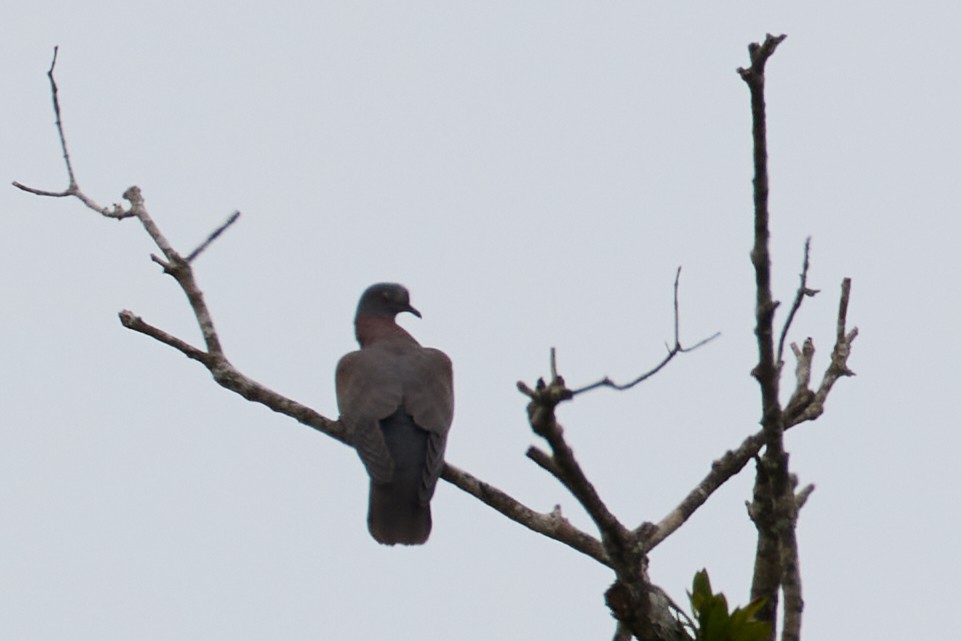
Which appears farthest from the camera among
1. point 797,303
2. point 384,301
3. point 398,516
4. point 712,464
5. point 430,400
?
point 384,301

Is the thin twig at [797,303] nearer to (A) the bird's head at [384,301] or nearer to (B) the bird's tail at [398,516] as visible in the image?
(B) the bird's tail at [398,516]

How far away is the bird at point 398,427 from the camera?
6.73 metres

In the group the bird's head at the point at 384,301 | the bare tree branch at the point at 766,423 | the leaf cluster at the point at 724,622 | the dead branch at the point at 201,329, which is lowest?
the leaf cluster at the point at 724,622

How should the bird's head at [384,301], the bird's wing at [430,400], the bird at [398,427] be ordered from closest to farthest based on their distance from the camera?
the bird's wing at [430,400]
the bird at [398,427]
the bird's head at [384,301]

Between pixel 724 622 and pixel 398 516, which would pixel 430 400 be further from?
pixel 724 622

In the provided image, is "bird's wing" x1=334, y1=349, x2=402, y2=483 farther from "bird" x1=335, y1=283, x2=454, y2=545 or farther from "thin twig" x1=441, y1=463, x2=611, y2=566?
"thin twig" x1=441, y1=463, x2=611, y2=566

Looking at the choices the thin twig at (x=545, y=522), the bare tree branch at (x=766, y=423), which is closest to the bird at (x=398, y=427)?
the thin twig at (x=545, y=522)

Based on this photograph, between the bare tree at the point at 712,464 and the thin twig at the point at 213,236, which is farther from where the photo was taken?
the thin twig at the point at 213,236

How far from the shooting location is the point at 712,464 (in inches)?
204

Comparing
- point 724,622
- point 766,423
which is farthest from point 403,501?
point 766,423

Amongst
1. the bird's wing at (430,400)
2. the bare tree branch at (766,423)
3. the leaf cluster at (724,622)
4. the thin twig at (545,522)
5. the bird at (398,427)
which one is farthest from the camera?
the bird at (398,427)

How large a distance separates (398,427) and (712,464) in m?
2.08

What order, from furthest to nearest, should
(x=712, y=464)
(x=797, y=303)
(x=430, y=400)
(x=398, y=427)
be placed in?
(x=430, y=400)
(x=398, y=427)
(x=712, y=464)
(x=797, y=303)

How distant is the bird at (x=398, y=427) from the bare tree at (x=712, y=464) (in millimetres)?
424
